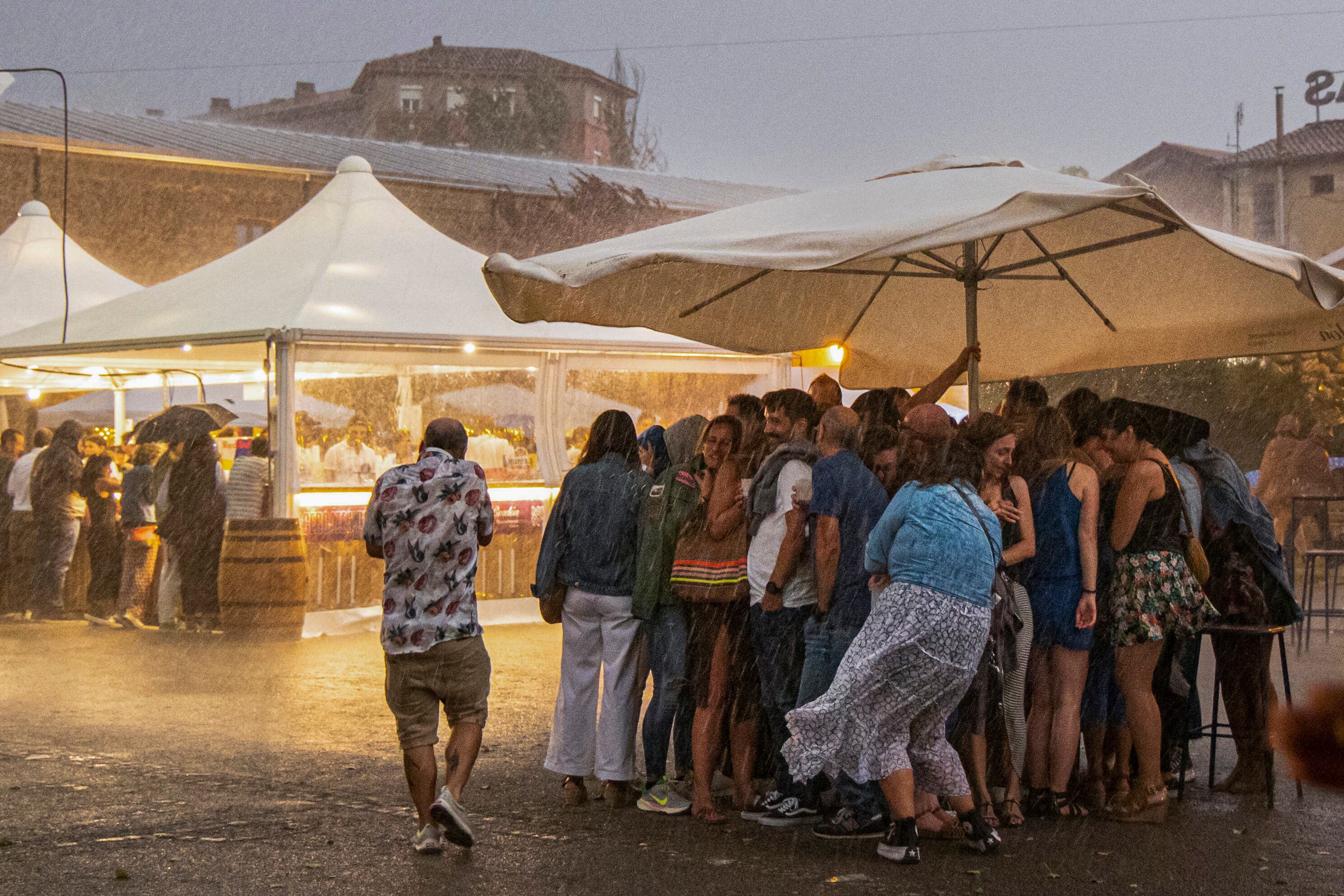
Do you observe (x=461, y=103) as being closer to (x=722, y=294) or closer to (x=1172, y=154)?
(x=1172, y=154)

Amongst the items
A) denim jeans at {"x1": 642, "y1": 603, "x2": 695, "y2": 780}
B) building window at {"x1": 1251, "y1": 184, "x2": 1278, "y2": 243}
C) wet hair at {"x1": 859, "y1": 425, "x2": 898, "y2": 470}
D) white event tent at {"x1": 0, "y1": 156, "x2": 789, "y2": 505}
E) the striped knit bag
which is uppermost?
building window at {"x1": 1251, "y1": 184, "x2": 1278, "y2": 243}

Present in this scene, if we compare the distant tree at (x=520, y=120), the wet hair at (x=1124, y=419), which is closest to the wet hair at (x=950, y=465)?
the wet hair at (x=1124, y=419)

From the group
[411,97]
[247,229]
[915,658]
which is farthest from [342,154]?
[915,658]

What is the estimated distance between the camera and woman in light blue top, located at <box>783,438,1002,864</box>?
486 centimetres

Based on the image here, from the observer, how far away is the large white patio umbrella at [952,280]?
17.0 ft

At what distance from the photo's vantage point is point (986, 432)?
18.0 feet

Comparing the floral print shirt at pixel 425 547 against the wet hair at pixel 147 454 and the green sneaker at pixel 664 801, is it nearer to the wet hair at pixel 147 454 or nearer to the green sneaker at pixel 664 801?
the green sneaker at pixel 664 801

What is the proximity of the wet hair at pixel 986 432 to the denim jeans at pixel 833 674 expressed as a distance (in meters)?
0.84

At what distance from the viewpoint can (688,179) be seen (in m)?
47.6

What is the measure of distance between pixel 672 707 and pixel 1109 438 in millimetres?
2094

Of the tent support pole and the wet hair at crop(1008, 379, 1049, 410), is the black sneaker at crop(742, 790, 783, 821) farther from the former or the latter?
the tent support pole

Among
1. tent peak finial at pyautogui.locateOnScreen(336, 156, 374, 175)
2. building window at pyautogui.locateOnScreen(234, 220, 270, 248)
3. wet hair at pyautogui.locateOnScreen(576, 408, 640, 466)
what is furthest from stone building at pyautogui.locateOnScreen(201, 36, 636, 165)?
wet hair at pyautogui.locateOnScreen(576, 408, 640, 466)

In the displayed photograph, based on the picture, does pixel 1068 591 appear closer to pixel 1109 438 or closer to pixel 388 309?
pixel 1109 438

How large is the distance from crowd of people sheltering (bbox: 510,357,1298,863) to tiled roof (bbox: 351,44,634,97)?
62251mm
